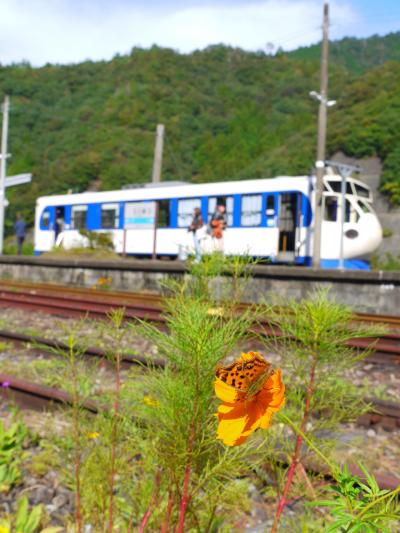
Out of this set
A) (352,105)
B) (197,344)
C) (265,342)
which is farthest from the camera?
(352,105)

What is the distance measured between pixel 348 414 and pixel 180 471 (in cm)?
70

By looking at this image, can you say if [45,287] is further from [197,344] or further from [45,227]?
[197,344]

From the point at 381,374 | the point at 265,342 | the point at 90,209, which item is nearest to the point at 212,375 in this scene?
the point at 265,342

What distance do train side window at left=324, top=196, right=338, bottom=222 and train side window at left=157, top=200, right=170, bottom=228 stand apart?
5.30m

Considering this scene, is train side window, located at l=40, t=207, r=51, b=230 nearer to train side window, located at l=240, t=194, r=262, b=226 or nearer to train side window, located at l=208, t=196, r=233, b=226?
train side window, located at l=208, t=196, r=233, b=226

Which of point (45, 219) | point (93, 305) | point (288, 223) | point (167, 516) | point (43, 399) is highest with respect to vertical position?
point (45, 219)

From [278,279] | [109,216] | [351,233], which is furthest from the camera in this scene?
[109,216]

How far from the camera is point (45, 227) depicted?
85.7 ft

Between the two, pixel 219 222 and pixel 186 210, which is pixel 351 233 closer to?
pixel 219 222

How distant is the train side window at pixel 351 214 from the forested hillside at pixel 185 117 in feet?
99.1

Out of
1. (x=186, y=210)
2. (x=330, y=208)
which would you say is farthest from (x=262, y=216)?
(x=186, y=210)

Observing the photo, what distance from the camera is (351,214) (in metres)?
19.0

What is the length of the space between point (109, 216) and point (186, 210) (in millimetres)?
3946

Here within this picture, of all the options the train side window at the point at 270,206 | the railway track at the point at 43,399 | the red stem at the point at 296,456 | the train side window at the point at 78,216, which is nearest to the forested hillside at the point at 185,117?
the train side window at the point at 78,216
